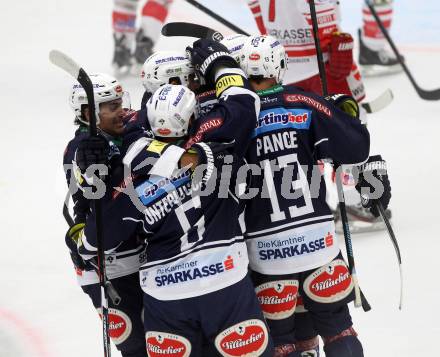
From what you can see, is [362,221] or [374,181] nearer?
[374,181]

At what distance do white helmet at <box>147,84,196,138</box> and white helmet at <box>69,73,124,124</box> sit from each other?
386 mm

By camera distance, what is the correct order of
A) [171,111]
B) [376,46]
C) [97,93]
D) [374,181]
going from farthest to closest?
[376,46], [374,181], [97,93], [171,111]

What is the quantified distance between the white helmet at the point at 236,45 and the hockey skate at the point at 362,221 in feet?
6.25

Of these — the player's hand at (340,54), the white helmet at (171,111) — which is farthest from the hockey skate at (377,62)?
the white helmet at (171,111)

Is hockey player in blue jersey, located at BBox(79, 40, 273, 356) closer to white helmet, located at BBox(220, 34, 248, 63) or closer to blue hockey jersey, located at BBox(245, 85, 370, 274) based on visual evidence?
blue hockey jersey, located at BBox(245, 85, 370, 274)

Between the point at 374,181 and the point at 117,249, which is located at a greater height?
the point at 374,181

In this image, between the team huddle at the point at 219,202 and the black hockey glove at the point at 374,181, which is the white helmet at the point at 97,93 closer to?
the team huddle at the point at 219,202

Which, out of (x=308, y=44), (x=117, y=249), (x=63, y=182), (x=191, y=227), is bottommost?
(x=63, y=182)

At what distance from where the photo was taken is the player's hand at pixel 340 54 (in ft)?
15.3

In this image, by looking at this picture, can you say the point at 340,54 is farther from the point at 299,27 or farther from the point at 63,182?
the point at 63,182

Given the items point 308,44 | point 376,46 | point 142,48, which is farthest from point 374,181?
point 142,48

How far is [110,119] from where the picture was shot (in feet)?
11.2

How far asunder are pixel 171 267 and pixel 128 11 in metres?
5.14

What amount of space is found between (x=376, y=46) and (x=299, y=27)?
2745 mm
